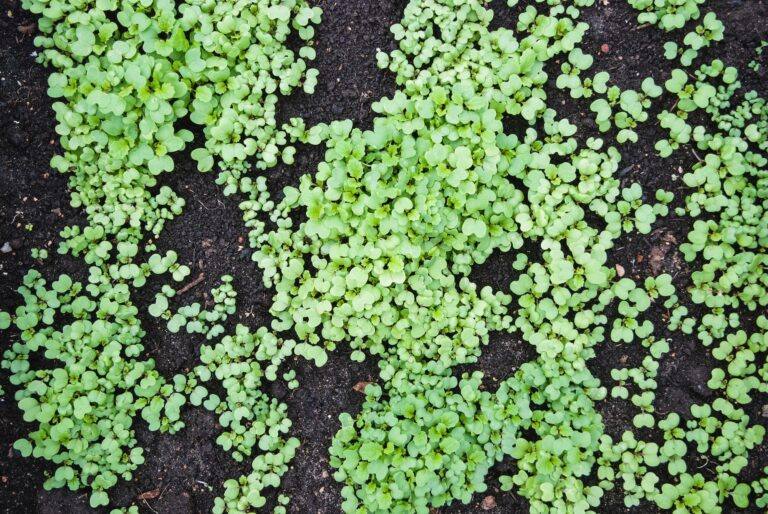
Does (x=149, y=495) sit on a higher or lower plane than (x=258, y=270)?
lower

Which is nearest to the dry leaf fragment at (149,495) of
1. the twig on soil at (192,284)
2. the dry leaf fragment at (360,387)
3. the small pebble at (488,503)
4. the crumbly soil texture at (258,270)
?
the crumbly soil texture at (258,270)

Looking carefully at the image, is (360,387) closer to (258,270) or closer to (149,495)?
(258,270)

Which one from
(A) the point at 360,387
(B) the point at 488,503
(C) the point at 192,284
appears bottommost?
(B) the point at 488,503

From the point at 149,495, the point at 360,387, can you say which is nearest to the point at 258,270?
the point at 360,387

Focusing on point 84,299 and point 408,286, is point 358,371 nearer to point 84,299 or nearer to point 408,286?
point 408,286

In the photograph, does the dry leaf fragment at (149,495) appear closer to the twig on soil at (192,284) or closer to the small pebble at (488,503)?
the twig on soil at (192,284)

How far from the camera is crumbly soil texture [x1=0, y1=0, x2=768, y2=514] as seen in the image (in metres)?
3.04

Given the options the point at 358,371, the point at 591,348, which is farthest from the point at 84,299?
the point at 591,348

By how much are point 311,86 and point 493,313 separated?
5.15ft

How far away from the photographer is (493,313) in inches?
121

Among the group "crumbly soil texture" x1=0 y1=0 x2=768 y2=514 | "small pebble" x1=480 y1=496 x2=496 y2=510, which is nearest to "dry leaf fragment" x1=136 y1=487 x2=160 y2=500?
"crumbly soil texture" x1=0 y1=0 x2=768 y2=514

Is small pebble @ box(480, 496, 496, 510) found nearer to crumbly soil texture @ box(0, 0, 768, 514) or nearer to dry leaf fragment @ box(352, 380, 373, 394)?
crumbly soil texture @ box(0, 0, 768, 514)

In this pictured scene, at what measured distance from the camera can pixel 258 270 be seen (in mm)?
3148

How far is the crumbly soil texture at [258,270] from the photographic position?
304cm
